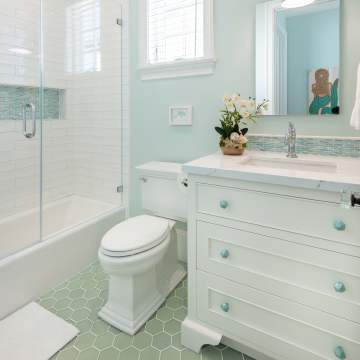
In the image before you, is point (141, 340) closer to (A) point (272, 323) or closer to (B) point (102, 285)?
(B) point (102, 285)

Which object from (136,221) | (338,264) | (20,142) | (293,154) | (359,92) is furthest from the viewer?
(20,142)

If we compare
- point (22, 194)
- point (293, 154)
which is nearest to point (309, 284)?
point (293, 154)

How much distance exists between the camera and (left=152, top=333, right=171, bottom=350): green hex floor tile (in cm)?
140

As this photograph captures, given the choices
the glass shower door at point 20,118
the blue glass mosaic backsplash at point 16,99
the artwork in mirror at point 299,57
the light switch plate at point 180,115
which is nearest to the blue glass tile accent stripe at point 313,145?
the artwork in mirror at point 299,57

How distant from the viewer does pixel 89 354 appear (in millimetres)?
1337

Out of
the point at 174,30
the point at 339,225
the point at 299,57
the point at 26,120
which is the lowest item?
the point at 339,225

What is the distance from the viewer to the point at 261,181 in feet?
3.60

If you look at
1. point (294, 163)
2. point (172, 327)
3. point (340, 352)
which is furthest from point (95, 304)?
point (294, 163)

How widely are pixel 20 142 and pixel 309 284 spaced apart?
2.26 meters

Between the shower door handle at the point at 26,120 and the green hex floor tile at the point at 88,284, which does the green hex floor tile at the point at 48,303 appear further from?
the shower door handle at the point at 26,120

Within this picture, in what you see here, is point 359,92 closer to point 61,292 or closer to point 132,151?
point 132,151

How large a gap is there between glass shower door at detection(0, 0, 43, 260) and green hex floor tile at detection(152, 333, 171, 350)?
1.17 metres

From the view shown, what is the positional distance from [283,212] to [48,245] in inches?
58.6

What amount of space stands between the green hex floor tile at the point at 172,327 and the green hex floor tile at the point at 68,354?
18.3 inches
